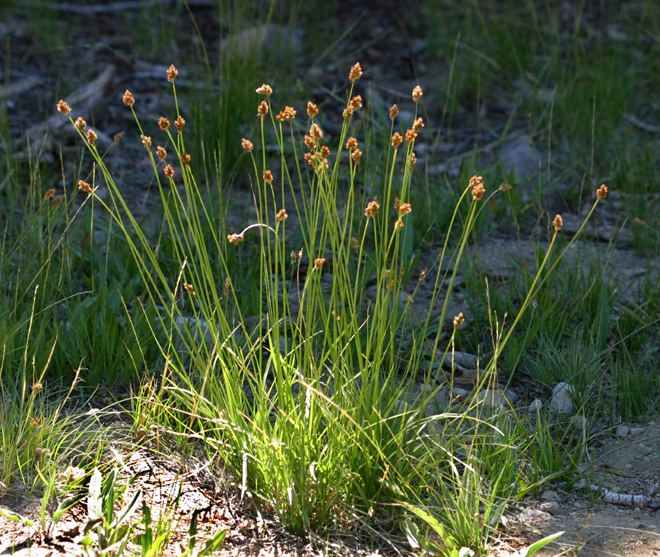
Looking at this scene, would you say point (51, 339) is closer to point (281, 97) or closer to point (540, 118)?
point (281, 97)

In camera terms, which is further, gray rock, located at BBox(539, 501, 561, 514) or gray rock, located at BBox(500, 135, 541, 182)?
gray rock, located at BBox(500, 135, 541, 182)

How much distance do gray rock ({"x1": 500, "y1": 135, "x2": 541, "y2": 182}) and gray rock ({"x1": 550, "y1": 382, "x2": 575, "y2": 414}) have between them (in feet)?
4.95

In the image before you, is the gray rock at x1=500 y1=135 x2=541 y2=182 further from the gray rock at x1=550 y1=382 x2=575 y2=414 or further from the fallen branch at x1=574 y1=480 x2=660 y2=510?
the fallen branch at x1=574 y1=480 x2=660 y2=510

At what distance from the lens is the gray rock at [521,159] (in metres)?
4.37

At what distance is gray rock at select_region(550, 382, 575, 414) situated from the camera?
2910mm

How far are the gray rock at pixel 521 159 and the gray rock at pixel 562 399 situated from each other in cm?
151

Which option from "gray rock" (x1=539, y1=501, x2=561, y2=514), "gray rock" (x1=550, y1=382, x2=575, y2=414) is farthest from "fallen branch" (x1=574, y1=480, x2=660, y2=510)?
"gray rock" (x1=550, y1=382, x2=575, y2=414)

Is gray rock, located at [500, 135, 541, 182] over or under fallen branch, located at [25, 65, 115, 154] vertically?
under

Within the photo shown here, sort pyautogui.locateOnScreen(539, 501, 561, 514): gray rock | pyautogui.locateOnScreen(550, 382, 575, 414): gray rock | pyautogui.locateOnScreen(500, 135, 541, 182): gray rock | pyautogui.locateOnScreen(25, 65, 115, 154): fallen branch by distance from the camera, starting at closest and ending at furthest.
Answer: pyautogui.locateOnScreen(539, 501, 561, 514): gray rock → pyautogui.locateOnScreen(550, 382, 575, 414): gray rock → pyautogui.locateOnScreen(25, 65, 115, 154): fallen branch → pyautogui.locateOnScreen(500, 135, 541, 182): gray rock

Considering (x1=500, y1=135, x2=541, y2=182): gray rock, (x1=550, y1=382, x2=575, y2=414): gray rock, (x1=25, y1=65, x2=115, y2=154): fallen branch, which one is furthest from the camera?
(x1=500, y1=135, x2=541, y2=182): gray rock

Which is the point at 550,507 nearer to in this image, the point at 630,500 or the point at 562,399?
the point at 630,500

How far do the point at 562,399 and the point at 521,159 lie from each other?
1.78 metres

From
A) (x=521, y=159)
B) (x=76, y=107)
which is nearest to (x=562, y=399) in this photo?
(x=521, y=159)

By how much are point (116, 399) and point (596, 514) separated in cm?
133
